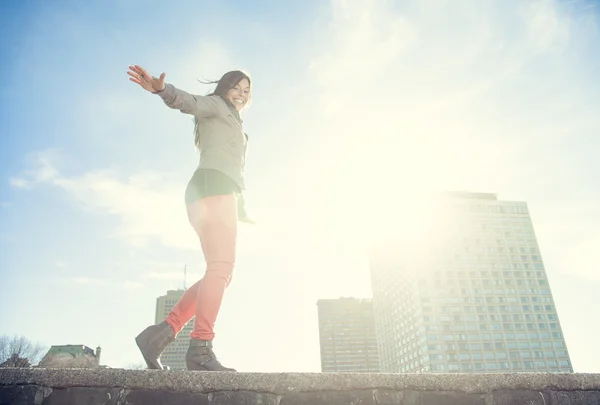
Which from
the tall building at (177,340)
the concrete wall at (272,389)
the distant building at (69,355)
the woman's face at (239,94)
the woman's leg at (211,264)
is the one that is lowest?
the concrete wall at (272,389)

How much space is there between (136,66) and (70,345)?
9066cm

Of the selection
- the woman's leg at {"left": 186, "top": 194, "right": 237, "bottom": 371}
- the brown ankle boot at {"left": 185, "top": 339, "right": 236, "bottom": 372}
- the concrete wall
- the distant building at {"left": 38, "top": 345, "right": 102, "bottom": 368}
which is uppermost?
the distant building at {"left": 38, "top": 345, "right": 102, "bottom": 368}

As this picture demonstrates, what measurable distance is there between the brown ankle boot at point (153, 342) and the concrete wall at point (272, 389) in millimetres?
670

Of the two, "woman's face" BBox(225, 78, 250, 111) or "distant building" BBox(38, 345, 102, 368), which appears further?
"distant building" BBox(38, 345, 102, 368)

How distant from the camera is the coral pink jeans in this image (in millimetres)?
2498

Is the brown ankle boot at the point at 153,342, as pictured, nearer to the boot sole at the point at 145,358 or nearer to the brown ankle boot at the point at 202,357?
the boot sole at the point at 145,358

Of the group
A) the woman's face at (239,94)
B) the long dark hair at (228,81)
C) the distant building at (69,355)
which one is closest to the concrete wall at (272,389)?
the long dark hair at (228,81)

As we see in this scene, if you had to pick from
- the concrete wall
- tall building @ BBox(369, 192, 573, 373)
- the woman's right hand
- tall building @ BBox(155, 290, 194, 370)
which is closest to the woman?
the woman's right hand

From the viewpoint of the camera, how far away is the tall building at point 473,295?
129 metres

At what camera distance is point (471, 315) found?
132 meters

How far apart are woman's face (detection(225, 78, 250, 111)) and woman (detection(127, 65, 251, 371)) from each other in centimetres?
14

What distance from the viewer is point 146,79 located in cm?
256

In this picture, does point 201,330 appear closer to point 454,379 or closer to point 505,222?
point 454,379

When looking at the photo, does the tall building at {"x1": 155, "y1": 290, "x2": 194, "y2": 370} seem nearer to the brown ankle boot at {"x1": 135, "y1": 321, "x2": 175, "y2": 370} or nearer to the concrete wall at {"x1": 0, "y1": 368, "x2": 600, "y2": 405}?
the brown ankle boot at {"x1": 135, "y1": 321, "x2": 175, "y2": 370}
